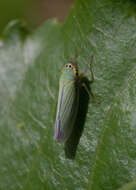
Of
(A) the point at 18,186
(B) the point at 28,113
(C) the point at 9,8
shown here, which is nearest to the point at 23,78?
(B) the point at 28,113

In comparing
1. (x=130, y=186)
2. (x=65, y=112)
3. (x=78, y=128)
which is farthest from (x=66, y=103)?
(x=130, y=186)

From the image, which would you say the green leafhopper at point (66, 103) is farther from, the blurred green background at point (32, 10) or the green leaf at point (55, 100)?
the blurred green background at point (32, 10)

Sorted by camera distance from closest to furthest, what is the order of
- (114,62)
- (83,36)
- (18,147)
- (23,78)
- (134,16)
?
(134,16) < (114,62) < (83,36) < (18,147) < (23,78)

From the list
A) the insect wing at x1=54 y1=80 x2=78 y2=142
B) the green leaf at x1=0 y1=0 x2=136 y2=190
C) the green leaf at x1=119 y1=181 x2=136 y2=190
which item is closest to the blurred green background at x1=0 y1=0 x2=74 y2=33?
the green leaf at x1=0 y1=0 x2=136 y2=190

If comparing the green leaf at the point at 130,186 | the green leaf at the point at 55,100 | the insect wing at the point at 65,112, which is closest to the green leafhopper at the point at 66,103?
the insect wing at the point at 65,112

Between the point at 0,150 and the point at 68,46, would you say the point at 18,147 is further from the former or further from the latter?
the point at 68,46

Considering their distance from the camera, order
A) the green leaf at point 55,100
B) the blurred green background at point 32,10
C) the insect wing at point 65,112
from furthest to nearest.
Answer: the blurred green background at point 32,10
the insect wing at point 65,112
the green leaf at point 55,100

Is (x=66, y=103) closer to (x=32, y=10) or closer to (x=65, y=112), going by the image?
(x=65, y=112)
